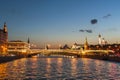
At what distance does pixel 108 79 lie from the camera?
48.0 m

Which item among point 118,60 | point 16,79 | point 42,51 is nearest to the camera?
point 16,79

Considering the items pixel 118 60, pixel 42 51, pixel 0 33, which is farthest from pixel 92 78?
pixel 0 33

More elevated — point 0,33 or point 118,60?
point 0,33

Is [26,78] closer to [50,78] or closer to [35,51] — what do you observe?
[50,78]

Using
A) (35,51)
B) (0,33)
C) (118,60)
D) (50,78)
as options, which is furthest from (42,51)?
(50,78)

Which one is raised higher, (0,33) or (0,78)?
(0,33)

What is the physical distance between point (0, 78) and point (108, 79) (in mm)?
16923

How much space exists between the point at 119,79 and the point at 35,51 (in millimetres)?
146378

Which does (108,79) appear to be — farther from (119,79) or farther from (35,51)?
(35,51)

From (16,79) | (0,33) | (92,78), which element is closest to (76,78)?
(92,78)

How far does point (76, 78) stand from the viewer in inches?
1951

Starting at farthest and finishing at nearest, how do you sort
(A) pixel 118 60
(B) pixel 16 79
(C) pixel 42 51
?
(C) pixel 42 51 → (A) pixel 118 60 → (B) pixel 16 79

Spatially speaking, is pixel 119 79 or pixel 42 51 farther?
pixel 42 51

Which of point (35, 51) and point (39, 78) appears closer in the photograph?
point (39, 78)
